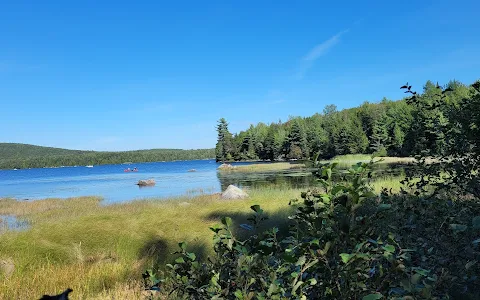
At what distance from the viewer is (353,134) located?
85.5 meters

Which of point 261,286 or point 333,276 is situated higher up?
point 333,276

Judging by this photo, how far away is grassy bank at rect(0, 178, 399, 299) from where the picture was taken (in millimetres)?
7250

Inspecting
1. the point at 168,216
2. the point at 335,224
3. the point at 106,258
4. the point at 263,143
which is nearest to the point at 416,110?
the point at 335,224

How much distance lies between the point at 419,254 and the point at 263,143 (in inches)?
4761

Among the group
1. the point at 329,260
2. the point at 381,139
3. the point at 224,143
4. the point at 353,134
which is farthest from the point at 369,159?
the point at 224,143

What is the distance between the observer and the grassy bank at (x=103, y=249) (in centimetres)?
725

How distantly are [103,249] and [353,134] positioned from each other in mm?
82458

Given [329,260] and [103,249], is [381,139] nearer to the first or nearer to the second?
[329,260]

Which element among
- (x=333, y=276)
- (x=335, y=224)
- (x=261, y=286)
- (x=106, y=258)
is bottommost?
(x=106, y=258)

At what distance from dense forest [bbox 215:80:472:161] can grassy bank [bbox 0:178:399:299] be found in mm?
5383

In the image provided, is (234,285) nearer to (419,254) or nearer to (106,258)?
(419,254)

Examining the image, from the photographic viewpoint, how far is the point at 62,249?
33.3ft

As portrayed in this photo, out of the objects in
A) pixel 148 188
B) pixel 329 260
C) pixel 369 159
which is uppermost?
pixel 369 159

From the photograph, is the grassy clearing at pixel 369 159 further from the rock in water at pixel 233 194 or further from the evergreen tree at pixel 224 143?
the evergreen tree at pixel 224 143
